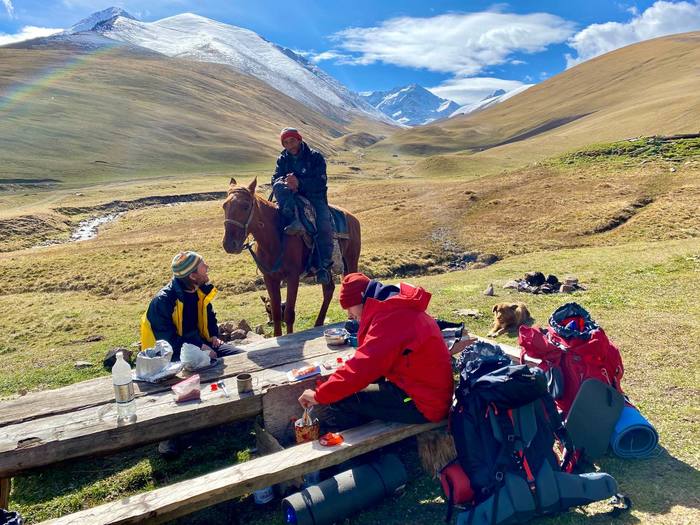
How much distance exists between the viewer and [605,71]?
612 ft

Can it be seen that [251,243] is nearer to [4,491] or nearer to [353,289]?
[353,289]

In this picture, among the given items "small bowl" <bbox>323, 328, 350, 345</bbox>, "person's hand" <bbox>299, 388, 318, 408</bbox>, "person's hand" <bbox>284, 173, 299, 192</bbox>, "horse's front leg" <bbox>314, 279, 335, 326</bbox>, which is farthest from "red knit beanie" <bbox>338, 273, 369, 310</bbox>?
"horse's front leg" <bbox>314, 279, 335, 326</bbox>

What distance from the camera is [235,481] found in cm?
456

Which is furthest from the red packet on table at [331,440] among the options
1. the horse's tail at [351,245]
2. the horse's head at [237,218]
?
the horse's tail at [351,245]

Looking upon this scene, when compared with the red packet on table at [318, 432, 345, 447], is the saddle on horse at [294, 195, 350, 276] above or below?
above

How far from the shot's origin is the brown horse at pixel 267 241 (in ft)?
29.8

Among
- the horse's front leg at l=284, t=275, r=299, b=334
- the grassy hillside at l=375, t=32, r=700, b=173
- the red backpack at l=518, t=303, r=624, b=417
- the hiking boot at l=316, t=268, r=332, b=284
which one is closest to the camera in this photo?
the red backpack at l=518, t=303, r=624, b=417

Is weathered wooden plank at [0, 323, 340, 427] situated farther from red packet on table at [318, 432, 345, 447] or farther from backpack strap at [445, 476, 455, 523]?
backpack strap at [445, 476, 455, 523]

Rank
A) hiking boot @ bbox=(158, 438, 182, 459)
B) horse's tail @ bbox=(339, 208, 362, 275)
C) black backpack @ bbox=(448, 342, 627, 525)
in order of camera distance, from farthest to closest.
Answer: horse's tail @ bbox=(339, 208, 362, 275)
hiking boot @ bbox=(158, 438, 182, 459)
black backpack @ bbox=(448, 342, 627, 525)

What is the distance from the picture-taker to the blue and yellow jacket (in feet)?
23.0

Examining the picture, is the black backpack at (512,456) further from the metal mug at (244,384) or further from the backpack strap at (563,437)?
the metal mug at (244,384)

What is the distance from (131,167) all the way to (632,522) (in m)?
105

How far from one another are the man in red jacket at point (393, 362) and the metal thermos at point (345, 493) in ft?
1.89

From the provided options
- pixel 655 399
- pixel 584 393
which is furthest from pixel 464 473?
pixel 655 399
